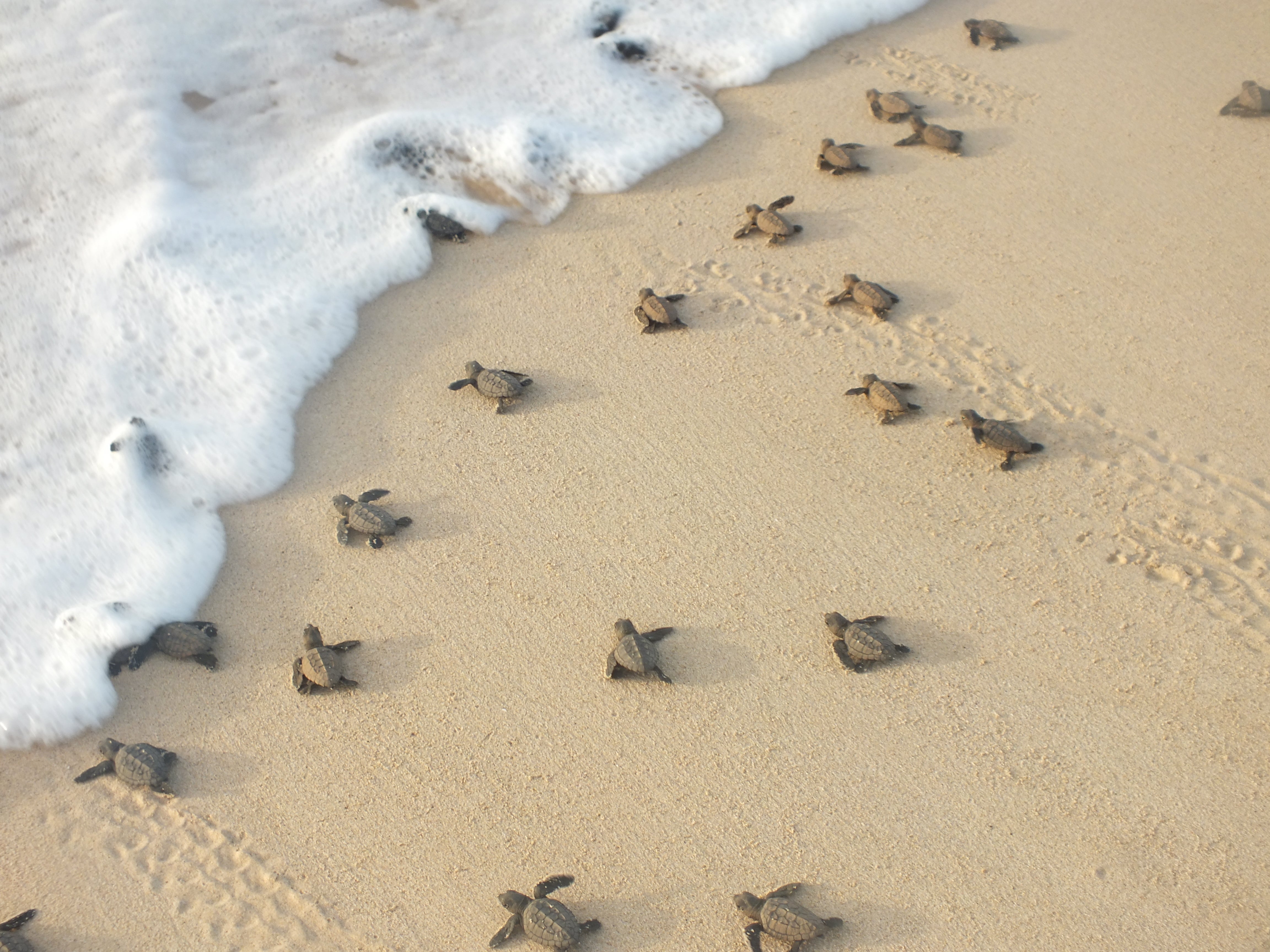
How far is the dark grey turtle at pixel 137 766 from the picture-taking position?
2861mm

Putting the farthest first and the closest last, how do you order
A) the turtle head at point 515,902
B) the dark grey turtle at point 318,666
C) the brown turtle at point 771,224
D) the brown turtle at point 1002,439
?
1. the brown turtle at point 771,224
2. the brown turtle at point 1002,439
3. the dark grey turtle at point 318,666
4. the turtle head at point 515,902

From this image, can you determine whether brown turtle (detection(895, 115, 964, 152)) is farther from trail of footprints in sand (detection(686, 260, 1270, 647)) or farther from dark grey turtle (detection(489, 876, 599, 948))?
dark grey turtle (detection(489, 876, 599, 948))

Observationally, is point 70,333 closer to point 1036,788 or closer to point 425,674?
point 425,674

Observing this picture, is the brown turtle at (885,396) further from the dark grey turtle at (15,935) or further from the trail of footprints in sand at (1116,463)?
the dark grey turtle at (15,935)

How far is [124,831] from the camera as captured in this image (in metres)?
2.84

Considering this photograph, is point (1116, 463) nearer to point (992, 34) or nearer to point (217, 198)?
point (992, 34)

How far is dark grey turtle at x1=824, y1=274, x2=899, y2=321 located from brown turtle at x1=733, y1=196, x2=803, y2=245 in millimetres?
404

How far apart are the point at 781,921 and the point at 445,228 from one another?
138 inches

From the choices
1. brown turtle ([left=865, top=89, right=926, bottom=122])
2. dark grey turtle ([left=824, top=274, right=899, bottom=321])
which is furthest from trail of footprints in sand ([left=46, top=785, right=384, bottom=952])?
brown turtle ([left=865, top=89, right=926, bottom=122])

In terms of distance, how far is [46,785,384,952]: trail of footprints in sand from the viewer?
2588mm

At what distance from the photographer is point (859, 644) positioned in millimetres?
2889

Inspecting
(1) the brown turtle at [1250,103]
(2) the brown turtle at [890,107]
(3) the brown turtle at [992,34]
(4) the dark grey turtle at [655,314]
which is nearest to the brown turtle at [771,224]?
(4) the dark grey turtle at [655,314]

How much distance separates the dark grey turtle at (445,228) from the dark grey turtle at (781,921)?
334 cm

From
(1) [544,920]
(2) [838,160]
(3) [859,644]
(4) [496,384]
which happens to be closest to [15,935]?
(1) [544,920]
